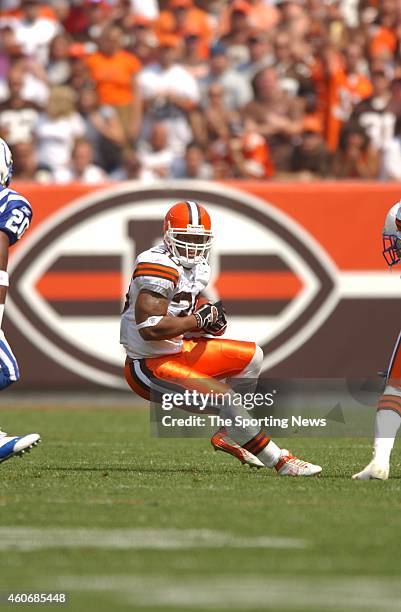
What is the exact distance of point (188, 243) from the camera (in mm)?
7320

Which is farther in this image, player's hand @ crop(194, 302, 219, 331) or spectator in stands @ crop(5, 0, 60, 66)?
spectator in stands @ crop(5, 0, 60, 66)

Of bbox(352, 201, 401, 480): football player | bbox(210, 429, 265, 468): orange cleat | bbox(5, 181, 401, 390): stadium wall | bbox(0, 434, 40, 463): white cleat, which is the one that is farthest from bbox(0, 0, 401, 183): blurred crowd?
bbox(352, 201, 401, 480): football player

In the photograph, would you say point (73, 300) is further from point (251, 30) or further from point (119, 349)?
point (251, 30)

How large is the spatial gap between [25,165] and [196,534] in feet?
27.1

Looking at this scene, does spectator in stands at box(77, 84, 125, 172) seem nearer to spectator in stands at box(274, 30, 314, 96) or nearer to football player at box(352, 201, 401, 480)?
spectator in stands at box(274, 30, 314, 96)

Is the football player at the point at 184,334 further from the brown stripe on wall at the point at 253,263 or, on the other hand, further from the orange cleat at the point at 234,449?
the brown stripe on wall at the point at 253,263

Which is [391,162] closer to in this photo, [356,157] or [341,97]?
[356,157]

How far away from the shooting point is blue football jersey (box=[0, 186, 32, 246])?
23.3ft

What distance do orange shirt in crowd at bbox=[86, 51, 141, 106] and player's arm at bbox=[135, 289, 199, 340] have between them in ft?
24.3

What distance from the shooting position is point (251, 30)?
49.1 feet

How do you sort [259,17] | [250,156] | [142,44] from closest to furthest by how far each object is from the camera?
[250,156] < [142,44] < [259,17]

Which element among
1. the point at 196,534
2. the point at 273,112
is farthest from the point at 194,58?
the point at 196,534

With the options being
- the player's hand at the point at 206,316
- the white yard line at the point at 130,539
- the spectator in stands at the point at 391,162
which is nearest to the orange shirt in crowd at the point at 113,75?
the spectator in stands at the point at 391,162

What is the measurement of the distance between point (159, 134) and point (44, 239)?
7.28 ft
